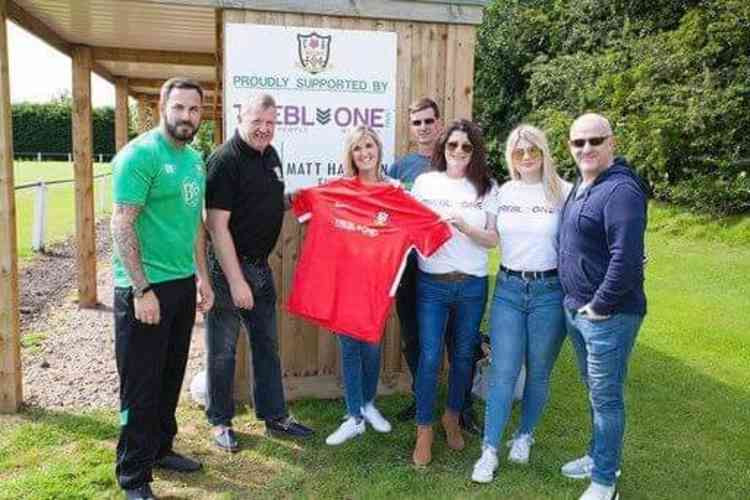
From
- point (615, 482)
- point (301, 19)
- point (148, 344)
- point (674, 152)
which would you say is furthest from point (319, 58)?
→ point (674, 152)

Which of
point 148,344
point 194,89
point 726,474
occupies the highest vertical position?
point 194,89

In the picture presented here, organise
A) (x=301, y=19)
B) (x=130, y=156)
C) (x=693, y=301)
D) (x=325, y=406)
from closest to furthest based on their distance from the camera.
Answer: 1. (x=130, y=156)
2. (x=301, y=19)
3. (x=325, y=406)
4. (x=693, y=301)

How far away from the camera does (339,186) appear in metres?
4.19

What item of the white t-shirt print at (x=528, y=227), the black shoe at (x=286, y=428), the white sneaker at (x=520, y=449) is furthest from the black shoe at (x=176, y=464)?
the white t-shirt print at (x=528, y=227)

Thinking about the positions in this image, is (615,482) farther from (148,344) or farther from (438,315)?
(148,344)

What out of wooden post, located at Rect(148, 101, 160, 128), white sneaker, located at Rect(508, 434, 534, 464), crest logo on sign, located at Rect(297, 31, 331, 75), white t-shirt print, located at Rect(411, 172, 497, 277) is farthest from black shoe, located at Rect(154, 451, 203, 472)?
wooden post, located at Rect(148, 101, 160, 128)

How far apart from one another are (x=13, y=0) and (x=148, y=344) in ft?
Answer: 10.7

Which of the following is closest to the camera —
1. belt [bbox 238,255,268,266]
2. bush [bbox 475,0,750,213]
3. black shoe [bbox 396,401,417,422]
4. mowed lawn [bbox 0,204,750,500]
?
mowed lawn [bbox 0,204,750,500]

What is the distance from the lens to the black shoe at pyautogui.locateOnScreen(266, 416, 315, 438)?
445cm

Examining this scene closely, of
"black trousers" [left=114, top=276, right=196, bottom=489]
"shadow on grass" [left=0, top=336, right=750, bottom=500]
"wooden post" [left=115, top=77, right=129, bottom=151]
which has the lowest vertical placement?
"shadow on grass" [left=0, top=336, right=750, bottom=500]

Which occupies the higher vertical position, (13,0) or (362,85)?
(13,0)

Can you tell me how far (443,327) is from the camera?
13.1 ft

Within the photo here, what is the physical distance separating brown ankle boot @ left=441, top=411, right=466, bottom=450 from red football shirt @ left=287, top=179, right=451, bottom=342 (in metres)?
0.69

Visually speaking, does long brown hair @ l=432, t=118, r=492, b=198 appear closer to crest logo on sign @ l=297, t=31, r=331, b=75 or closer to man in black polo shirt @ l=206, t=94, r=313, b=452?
man in black polo shirt @ l=206, t=94, r=313, b=452
